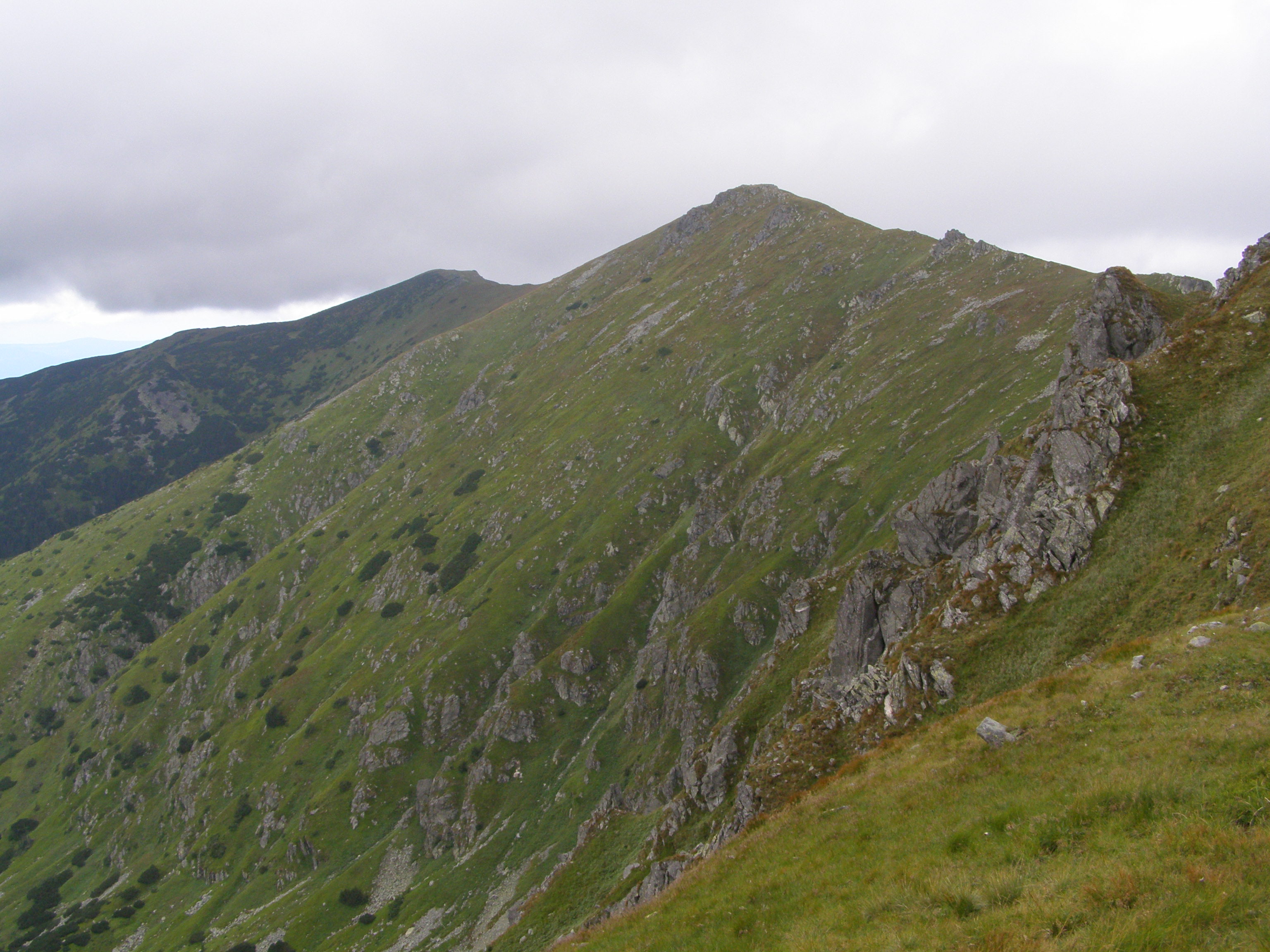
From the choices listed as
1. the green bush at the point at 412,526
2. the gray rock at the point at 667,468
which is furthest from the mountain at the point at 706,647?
the gray rock at the point at 667,468

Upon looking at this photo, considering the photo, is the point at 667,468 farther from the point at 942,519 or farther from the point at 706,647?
the point at 942,519

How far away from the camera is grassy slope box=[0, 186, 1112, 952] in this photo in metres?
99.4

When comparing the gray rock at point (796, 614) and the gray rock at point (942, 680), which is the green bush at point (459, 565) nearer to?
the gray rock at point (796, 614)

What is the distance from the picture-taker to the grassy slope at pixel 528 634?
3915 inches

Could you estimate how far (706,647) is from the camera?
9950 centimetres

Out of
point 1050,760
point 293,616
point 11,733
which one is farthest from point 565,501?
point 11,733

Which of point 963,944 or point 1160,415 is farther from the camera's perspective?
point 1160,415

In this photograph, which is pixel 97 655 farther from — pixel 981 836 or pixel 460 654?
pixel 981 836

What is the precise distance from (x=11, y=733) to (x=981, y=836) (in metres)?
258

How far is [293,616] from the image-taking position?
17675cm

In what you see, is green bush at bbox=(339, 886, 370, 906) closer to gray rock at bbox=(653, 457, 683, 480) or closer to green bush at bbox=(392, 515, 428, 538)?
green bush at bbox=(392, 515, 428, 538)

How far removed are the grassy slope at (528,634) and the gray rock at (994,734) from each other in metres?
35.0

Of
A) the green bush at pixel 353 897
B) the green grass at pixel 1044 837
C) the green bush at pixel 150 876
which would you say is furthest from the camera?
the green bush at pixel 150 876

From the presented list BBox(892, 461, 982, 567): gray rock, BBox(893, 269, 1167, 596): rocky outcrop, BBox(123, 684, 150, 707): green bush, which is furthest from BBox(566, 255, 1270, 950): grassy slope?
BBox(123, 684, 150, 707): green bush
